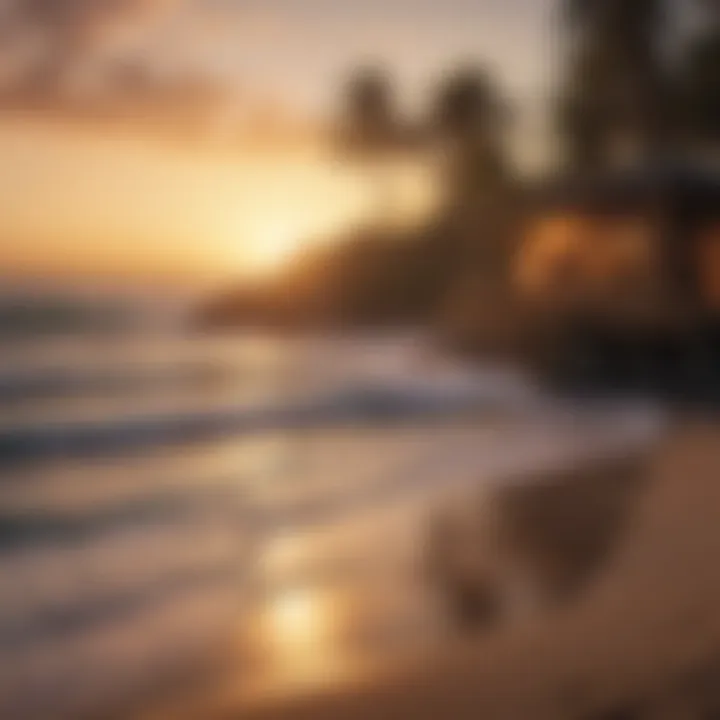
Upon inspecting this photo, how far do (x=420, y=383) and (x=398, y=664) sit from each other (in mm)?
265

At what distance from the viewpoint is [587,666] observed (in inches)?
24.0

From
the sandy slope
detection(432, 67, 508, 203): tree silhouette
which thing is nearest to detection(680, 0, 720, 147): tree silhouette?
detection(432, 67, 508, 203): tree silhouette

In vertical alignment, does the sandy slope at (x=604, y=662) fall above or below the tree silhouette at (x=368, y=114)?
below

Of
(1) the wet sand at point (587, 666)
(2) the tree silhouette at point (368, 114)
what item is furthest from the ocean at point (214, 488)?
(2) the tree silhouette at point (368, 114)

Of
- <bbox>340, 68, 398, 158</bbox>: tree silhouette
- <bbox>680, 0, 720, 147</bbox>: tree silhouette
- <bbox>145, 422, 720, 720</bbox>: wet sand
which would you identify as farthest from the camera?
<bbox>680, 0, 720, 147</bbox>: tree silhouette

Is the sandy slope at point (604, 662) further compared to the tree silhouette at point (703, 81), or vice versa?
the tree silhouette at point (703, 81)

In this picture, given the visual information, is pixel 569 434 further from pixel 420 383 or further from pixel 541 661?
pixel 541 661

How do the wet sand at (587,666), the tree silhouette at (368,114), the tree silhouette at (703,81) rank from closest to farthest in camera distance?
the wet sand at (587,666) → the tree silhouette at (368,114) → the tree silhouette at (703,81)

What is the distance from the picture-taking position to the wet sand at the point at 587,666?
1.83ft

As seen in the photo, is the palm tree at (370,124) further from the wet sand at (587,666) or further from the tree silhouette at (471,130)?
the wet sand at (587,666)

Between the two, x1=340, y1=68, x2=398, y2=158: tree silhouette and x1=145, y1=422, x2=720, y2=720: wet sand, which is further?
x1=340, y1=68, x2=398, y2=158: tree silhouette

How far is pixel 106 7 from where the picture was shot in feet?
2.07

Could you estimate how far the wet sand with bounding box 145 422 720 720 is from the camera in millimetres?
559

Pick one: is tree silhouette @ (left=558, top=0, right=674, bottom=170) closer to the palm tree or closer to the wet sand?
the palm tree
